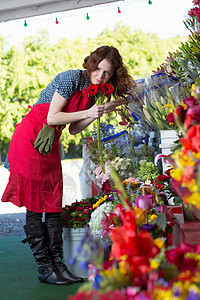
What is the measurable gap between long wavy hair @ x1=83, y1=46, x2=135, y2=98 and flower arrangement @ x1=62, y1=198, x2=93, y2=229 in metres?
0.76

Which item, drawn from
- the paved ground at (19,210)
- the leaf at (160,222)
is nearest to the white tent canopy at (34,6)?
the paved ground at (19,210)

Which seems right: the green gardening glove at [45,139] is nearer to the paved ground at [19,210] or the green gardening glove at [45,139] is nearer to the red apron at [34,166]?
the red apron at [34,166]

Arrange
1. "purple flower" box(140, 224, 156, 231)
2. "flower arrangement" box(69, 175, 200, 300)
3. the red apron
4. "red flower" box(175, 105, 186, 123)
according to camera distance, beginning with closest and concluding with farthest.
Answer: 1. "flower arrangement" box(69, 175, 200, 300)
2. "red flower" box(175, 105, 186, 123)
3. "purple flower" box(140, 224, 156, 231)
4. the red apron

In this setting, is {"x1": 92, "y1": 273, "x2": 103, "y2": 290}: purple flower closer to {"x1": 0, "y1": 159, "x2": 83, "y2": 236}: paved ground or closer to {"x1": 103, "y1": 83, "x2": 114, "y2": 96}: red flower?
{"x1": 103, "y1": 83, "x2": 114, "y2": 96}: red flower

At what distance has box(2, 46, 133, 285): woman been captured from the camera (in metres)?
2.18

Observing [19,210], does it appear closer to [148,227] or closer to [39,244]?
[39,244]

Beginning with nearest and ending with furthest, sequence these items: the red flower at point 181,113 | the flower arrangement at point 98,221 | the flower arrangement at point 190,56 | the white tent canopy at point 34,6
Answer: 1. the red flower at point 181,113
2. the flower arrangement at point 190,56
3. the flower arrangement at point 98,221
4. the white tent canopy at point 34,6

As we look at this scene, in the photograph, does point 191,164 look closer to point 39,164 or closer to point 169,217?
point 169,217

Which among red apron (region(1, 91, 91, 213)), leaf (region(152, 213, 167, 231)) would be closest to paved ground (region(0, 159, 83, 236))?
red apron (region(1, 91, 91, 213))

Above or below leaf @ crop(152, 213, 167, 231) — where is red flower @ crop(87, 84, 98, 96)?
above

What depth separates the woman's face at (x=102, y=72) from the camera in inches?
82.9

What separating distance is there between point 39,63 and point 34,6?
13.8 meters

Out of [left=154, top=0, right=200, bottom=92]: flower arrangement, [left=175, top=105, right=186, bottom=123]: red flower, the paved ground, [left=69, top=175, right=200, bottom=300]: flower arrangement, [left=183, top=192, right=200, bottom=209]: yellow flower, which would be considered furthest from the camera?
the paved ground

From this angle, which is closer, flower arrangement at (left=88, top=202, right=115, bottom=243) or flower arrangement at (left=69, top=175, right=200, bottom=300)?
flower arrangement at (left=69, top=175, right=200, bottom=300)
